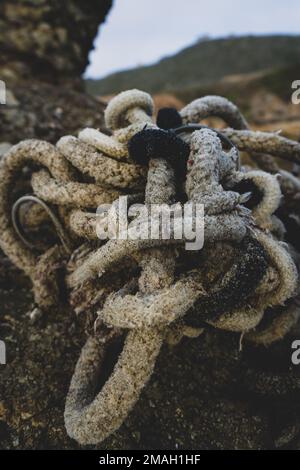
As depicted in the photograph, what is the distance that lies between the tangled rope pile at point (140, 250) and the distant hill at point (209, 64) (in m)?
11.6

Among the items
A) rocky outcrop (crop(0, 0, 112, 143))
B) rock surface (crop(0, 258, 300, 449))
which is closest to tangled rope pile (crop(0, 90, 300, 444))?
rock surface (crop(0, 258, 300, 449))

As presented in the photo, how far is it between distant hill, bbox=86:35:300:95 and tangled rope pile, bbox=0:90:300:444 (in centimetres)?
1156

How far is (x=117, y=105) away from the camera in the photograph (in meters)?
1.07

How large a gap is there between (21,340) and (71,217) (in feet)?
1.13

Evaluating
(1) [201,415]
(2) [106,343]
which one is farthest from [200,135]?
(1) [201,415]

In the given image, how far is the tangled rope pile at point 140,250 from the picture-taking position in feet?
2.51

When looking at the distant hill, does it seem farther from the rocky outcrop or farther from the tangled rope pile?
the tangled rope pile

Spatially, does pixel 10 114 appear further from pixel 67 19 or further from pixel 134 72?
pixel 134 72

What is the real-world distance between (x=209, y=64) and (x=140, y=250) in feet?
49.8

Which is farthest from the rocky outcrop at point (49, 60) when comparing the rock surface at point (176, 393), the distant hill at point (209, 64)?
the distant hill at point (209, 64)

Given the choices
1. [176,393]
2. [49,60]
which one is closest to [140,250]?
[176,393]

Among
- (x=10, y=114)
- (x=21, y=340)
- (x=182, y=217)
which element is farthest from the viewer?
(x=10, y=114)

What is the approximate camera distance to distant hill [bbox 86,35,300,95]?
13.0 metres

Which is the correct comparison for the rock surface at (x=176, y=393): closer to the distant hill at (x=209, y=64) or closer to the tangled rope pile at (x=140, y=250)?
the tangled rope pile at (x=140, y=250)
